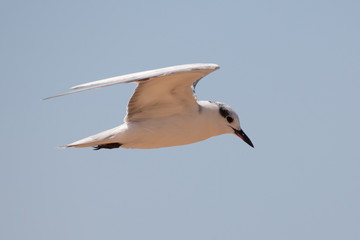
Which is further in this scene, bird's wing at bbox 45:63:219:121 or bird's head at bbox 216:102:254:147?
bird's head at bbox 216:102:254:147

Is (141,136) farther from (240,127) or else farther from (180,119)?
(240,127)

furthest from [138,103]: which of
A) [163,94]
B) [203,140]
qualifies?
[203,140]

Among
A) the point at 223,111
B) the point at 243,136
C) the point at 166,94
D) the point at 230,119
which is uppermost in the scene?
the point at 166,94

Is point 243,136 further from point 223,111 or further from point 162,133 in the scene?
point 162,133

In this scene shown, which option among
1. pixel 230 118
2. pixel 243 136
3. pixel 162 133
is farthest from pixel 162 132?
pixel 243 136

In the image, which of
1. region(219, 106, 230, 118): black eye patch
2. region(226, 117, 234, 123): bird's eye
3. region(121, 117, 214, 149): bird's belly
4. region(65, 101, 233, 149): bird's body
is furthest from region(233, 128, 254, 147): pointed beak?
region(121, 117, 214, 149): bird's belly

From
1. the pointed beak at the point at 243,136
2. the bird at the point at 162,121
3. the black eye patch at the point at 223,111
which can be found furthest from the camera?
the pointed beak at the point at 243,136

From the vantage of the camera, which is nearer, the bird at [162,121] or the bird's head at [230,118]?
the bird at [162,121]

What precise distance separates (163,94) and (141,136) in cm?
71

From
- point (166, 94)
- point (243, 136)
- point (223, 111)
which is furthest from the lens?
point (243, 136)

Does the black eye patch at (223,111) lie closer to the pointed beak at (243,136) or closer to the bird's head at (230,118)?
the bird's head at (230,118)

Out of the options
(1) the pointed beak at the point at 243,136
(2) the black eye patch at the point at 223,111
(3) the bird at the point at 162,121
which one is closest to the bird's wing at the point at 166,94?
(3) the bird at the point at 162,121

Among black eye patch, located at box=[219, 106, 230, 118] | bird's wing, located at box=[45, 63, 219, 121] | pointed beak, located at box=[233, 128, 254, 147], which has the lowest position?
pointed beak, located at box=[233, 128, 254, 147]

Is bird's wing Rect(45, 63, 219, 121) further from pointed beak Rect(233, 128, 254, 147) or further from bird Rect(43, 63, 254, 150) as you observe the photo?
pointed beak Rect(233, 128, 254, 147)
